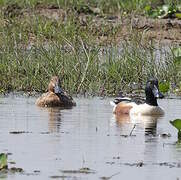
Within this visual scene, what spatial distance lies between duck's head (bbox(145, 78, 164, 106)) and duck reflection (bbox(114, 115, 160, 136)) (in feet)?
1.29

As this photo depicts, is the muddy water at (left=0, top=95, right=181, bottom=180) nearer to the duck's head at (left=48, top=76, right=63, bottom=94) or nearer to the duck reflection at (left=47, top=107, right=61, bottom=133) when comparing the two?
the duck reflection at (left=47, top=107, right=61, bottom=133)

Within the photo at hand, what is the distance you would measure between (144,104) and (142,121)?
1077mm

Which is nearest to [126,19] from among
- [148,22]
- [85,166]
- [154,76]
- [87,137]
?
[148,22]

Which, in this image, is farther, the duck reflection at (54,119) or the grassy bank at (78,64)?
the grassy bank at (78,64)

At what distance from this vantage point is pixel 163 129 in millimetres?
13031

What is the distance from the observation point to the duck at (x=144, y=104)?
15180mm

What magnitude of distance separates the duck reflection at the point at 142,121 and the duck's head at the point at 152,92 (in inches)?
15.5

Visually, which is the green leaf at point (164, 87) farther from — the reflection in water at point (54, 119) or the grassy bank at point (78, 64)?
the reflection in water at point (54, 119)

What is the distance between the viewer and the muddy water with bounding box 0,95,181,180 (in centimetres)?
998

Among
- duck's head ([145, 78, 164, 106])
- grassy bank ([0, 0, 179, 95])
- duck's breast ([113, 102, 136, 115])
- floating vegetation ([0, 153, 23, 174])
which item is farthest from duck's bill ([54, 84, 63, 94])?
floating vegetation ([0, 153, 23, 174])

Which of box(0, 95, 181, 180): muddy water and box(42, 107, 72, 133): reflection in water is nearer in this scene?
box(0, 95, 181, 180): muddy water

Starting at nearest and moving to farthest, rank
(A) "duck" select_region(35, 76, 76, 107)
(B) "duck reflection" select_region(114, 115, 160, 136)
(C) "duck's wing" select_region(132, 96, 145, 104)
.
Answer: (B) "duck reflection" select_region(114, 115, 160, 136) → (A) "duck" select_region(35, 76, 76, 107) → (C) "duck's wing" select_region(132, 96, 145, 104)

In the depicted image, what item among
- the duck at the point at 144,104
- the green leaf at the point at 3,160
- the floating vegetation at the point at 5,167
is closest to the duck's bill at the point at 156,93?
the duck at the point at 144,104

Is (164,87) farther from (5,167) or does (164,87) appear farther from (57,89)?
(5,167)
